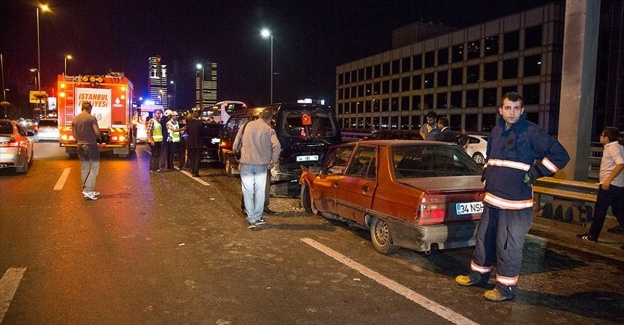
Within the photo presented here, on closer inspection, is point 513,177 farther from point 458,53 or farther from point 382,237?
point 458,53

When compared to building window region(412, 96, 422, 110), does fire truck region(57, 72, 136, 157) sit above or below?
below

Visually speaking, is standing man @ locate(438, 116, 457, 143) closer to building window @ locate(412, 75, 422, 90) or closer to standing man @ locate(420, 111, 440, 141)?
standing man @ locate(420, 111, 440, 141)

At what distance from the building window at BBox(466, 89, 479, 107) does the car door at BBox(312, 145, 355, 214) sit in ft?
181

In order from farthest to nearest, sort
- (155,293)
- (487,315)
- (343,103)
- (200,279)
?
(343,103) < (200,279) < (155,293) < (487,315)

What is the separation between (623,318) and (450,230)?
1759 mm

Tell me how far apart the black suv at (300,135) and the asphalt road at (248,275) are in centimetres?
190

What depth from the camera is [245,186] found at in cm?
764

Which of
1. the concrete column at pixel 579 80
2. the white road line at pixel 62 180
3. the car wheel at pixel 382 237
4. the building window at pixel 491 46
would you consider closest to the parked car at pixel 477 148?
the concrete column at pixel 579 80

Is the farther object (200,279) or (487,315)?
(200,279)

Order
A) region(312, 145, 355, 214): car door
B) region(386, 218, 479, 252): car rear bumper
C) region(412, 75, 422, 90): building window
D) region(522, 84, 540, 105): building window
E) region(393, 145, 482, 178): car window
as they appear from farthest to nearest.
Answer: region(412, 75, 422, 90): building window → region(522, 84, 540, 105): building window → region(312, 145, 355, 214): car door → region(393, 145, 482, 178): car window → region(386, 218, 479, 252): car rear bumper

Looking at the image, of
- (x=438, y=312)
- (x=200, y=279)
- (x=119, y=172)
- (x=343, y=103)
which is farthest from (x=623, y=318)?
(x=343, y=103)

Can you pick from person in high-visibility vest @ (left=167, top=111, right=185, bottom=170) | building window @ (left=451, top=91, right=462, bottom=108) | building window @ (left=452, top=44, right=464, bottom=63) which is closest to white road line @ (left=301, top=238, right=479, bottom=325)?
person in high-visibility vest @ (left=167, top=111, right=185, bottom=170)

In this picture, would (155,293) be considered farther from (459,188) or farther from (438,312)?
(459,188)

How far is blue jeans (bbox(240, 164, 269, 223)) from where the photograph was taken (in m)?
7.59
